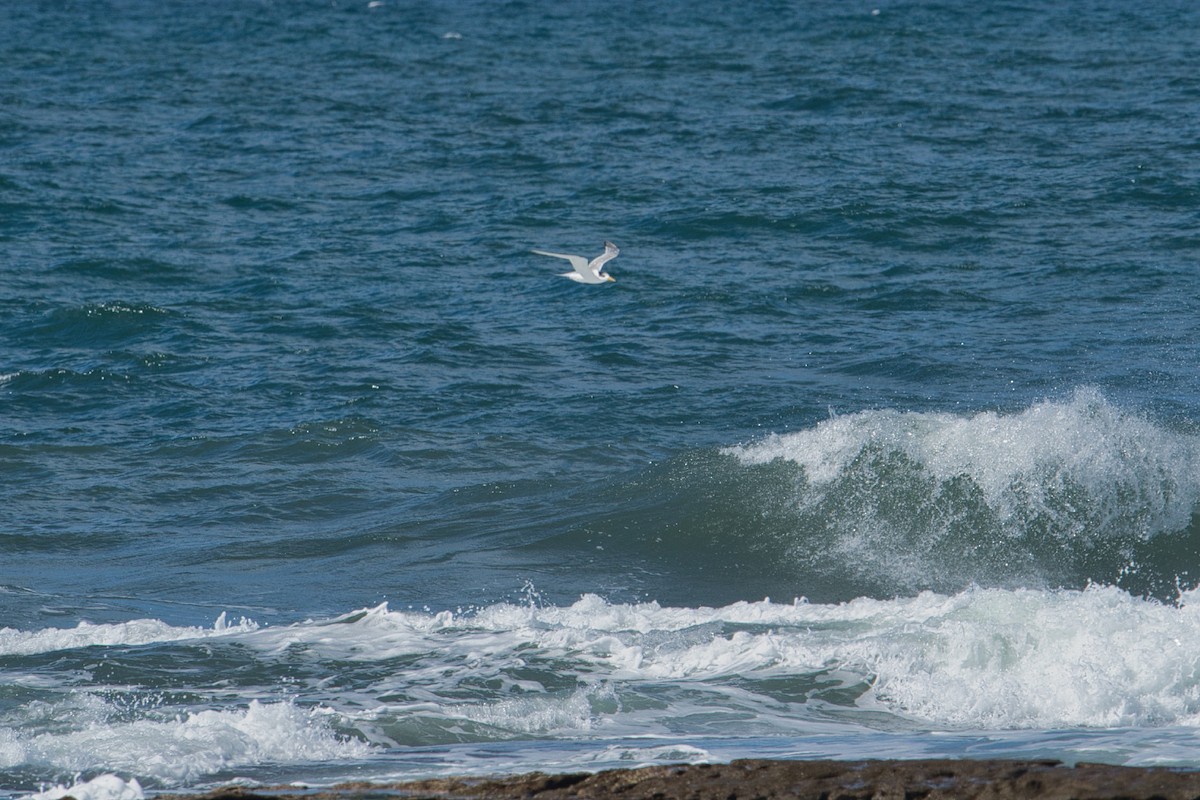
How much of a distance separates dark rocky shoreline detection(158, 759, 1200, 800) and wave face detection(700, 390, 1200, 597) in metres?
5.11

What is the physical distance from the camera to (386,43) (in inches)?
1646

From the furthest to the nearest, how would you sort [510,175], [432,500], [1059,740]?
[510,175] → [432,500] → [1059,740]

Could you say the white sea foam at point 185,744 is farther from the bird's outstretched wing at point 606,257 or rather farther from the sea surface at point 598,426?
the bird's outstretched wing at point 606,257

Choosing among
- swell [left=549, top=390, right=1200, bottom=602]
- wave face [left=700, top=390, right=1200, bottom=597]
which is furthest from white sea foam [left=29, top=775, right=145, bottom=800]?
wave face [left=700, top=390, right=1200, bottom=597]

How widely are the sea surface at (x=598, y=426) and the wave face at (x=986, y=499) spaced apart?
0.14 feet

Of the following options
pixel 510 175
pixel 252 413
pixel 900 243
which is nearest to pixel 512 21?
pixel 510 175

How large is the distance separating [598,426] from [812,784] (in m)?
9.09

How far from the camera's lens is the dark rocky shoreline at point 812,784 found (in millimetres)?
5902

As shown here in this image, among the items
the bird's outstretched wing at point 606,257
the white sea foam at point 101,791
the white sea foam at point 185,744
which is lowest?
the white sea foam at point 185,744

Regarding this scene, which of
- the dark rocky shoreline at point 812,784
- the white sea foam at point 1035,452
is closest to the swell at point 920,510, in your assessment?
the white sea foam at point 1035,452

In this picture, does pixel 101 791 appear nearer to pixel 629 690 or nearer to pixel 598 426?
pixel 629 690

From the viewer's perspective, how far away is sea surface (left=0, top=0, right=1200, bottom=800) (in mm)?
8414

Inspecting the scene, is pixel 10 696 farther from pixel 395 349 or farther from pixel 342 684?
pixel 395 349

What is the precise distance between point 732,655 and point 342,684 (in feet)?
7.47
